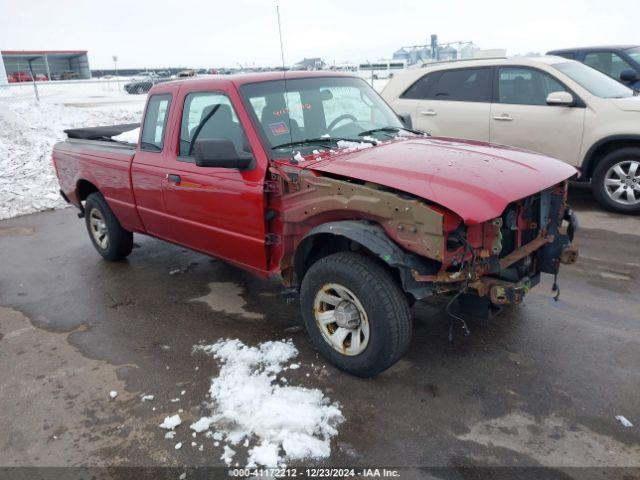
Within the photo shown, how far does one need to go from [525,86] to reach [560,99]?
0.76 meters

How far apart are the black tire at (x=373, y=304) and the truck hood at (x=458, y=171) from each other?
1.73ft

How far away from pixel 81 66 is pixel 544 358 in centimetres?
5669

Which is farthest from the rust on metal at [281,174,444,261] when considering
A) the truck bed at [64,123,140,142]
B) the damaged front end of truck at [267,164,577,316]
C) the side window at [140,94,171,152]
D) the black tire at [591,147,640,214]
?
the black tire at [591,147,640,214]

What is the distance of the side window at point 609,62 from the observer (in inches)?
356

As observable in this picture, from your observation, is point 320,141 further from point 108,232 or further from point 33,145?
point 33,145

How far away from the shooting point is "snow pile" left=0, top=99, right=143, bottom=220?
351 inches

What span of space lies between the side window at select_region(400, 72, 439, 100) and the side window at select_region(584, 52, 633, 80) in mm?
3487

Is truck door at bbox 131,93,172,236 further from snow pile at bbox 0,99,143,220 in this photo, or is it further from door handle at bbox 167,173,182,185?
snow pile at bbox 0,99,143,220

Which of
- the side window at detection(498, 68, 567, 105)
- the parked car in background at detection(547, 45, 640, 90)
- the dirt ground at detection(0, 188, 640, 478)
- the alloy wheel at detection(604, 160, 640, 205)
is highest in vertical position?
the parked car in background at detection(547, 45, 640, 90)

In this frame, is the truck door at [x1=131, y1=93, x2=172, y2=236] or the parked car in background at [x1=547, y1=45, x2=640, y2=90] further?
the parked car in background at [x1=547, y1=45, x2=640, y2=90]

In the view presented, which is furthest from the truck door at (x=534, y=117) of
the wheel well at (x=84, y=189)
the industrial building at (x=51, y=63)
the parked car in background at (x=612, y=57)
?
the industrial building at (x=51, y=63)

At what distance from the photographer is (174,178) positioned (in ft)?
14.4

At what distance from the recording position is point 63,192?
641 cm

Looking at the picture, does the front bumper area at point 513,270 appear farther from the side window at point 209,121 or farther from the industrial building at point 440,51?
the industrial building at point 440,51
